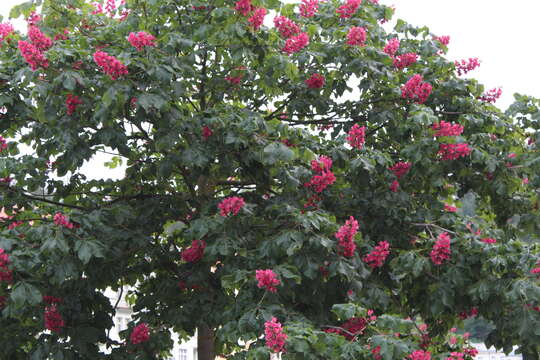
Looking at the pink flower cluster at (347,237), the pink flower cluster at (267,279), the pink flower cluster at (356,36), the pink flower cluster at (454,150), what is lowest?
the pink flower cluster at (267,279)

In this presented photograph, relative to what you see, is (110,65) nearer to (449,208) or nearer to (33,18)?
(33,18)

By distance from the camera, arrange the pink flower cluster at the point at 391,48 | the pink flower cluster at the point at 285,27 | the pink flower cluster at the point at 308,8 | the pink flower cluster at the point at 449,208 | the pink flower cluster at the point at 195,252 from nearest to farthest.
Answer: the pink flower cluster at the point at 195,252
the pink flower cluster at the point at 285,27
the pink flower cluster at the point at 391,48
the pink flower cluster at the point at 449,208
the pink flower cluster at the point at 308,8

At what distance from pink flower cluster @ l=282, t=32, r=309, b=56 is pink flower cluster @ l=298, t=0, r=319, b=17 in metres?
1.30

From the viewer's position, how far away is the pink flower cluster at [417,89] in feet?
27.2

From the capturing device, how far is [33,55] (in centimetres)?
664

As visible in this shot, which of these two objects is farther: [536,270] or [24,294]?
[536,270]

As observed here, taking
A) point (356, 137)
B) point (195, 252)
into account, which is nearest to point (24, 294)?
point (195, 252)

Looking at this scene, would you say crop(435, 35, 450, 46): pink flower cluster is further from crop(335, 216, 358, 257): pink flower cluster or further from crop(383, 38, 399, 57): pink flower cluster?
crop(335, 216, 358, 257): pink flower cluster

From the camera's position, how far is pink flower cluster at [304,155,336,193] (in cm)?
Result: 716

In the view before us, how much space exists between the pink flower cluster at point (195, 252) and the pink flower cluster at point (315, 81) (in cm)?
234

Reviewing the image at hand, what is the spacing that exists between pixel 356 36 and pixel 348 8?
93cm

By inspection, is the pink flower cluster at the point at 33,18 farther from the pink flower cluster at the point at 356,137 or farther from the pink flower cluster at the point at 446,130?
the pink flower cluster at the point at 446,130

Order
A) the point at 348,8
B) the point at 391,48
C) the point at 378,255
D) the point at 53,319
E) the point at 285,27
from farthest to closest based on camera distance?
1. the point at 348,8
2. the point at 391,48
3. the point at 285,27
4. the point at 53,319
5. the point at 378,255

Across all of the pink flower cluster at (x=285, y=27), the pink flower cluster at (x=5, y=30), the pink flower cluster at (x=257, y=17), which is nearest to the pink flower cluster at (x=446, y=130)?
the pink flower cluster at (x=285, y=27)
